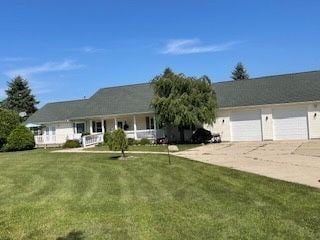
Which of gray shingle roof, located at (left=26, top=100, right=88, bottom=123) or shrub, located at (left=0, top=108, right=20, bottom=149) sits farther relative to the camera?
gray shingle roof, located at (left=26, top=100, right=88, bottom=123)

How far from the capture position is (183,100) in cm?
3569

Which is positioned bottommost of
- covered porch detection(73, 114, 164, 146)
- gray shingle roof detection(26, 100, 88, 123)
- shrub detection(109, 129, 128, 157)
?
shrub detection(109, 129, 128, 157)

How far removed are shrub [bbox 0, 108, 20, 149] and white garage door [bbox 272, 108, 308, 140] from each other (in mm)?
21173

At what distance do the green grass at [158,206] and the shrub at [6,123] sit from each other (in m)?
25.5

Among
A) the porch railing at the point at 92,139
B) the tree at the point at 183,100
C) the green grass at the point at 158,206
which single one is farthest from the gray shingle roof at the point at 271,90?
the green grass at the point at 158,206

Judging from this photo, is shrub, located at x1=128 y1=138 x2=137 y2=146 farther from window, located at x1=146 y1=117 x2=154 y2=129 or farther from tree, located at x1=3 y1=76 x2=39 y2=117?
tree, located at x1=3 y1=76 x2=39 y2=117

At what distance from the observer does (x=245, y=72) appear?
3583 inches

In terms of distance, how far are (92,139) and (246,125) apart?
1183 cm

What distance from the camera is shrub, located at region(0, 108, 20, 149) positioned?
42125mm

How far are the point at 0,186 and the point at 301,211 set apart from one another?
9585 millimetres

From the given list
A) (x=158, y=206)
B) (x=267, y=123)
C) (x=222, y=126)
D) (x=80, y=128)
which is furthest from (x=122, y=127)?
(x=158, y=206)

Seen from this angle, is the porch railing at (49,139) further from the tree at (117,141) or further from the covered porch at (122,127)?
the tree at (117,141)

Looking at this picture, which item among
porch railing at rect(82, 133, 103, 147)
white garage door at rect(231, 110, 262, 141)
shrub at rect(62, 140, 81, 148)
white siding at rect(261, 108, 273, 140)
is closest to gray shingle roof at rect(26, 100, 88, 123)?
porch railing at rect(82, 133, 103, 147)

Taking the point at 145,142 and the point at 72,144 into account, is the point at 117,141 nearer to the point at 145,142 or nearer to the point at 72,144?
the point at 145,142
